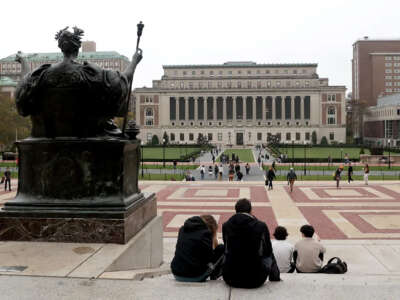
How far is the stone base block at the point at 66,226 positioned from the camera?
6227mm

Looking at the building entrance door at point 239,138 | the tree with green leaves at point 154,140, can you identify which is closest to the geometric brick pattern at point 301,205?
the tree with green leaves at point 154,140

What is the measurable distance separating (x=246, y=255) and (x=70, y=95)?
363 centimetres

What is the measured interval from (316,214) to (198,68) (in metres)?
117

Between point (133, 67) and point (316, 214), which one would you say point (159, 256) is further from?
point (316, 214)

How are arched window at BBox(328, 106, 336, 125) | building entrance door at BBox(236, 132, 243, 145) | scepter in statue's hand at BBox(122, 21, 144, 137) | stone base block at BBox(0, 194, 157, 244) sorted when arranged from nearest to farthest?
stone base block at BBox(0, 194, 157, 244) → scepter in statue's hand at BBox(122, 21, 144, 137) → arched window at BBox(328, 106, 336, 125) → building entrance door at BBox(236, 132, 243, 145)

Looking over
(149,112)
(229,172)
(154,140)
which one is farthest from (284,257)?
(149,112)

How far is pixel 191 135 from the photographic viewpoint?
12619 cm

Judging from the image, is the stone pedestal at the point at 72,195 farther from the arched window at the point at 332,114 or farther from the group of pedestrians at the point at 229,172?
the arched window at the point at 332,114

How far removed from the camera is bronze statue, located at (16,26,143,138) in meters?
6.54

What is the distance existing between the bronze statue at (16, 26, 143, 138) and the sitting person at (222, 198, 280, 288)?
2881 millimetres

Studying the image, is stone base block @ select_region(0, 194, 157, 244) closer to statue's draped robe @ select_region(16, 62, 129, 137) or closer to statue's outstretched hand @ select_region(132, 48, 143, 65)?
statue's draped robe @ select_region(16, 62, 129, 137)

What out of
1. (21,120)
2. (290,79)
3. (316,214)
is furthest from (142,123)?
(316,214)

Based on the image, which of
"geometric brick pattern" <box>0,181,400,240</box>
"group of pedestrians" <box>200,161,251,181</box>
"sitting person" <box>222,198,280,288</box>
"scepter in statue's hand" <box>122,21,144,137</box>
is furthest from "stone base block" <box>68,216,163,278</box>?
"group of pedestrians" <box>200,161,251,181</box>

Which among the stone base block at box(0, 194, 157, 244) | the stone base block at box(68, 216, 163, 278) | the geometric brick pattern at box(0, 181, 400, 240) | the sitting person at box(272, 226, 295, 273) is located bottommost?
the geometric brick pattern at box(0, 181, 400, 240)
